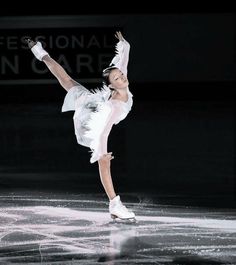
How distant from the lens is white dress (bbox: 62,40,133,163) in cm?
428

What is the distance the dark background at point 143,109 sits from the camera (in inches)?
250

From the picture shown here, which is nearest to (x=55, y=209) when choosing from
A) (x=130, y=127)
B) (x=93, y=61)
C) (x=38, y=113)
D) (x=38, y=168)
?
(x=38, y=168)

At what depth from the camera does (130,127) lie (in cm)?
1021

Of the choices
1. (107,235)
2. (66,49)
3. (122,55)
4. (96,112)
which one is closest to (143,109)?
(66,49)

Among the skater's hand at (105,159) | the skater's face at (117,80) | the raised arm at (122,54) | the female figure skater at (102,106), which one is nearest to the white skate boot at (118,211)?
the female figure skater at (102,106)

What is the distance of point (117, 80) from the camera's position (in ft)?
14.0

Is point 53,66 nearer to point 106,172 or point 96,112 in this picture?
point 96,112

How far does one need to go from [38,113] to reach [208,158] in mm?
5584

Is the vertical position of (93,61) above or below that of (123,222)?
above

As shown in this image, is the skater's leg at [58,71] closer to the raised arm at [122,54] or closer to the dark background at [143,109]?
the raised arm at [122,54]

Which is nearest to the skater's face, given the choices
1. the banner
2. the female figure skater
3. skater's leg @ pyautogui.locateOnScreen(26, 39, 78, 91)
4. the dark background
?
the female figure skater

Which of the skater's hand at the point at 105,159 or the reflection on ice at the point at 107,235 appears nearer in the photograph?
the reflection on ice at the point at 107,235

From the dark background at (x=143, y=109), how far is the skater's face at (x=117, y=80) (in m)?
1.26

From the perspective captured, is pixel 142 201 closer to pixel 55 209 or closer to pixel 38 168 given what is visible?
pixel 55 209
